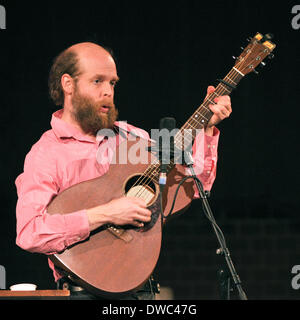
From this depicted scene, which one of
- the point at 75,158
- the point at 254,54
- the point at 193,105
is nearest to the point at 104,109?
the point at 75,158

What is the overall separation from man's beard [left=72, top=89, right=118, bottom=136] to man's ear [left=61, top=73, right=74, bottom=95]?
6 centimetres

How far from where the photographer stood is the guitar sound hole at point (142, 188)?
270cm

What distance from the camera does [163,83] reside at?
431cm

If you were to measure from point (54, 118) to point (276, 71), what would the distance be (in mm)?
2150

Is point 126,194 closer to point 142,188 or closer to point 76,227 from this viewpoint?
point 142,188

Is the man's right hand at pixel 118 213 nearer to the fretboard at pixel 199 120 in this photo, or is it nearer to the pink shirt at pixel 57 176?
the pink shirt at pixel 57 176

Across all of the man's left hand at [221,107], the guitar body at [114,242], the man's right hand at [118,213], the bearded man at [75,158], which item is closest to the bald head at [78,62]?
the bearded man at [75,158]

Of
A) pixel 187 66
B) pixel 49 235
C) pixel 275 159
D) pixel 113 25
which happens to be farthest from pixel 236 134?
pixel 49 235

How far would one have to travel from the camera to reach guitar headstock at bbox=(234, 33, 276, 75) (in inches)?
107

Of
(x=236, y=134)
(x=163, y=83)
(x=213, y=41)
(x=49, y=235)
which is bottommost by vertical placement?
(x=49, y=235)

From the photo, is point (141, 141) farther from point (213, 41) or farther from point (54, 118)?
point (213, 41)

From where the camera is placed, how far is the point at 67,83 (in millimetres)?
2941

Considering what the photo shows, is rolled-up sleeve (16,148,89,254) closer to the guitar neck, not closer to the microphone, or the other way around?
the microphone

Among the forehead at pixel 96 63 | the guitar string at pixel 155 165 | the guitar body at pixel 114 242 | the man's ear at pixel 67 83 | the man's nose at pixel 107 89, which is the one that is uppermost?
the forehead at pixel 96 63
